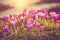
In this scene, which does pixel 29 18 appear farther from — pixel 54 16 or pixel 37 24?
pixel 54 16

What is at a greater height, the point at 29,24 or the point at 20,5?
the point at 20,5

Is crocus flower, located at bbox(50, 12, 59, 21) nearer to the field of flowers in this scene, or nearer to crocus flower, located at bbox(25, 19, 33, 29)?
the field of flowers

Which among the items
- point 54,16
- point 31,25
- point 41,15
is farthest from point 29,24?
point 54,16

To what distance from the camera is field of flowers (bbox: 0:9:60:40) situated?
54.7 inches

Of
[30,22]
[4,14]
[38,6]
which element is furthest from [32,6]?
[4,14]

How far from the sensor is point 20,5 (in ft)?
4.80

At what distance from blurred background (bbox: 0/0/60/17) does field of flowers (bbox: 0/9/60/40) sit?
40mm

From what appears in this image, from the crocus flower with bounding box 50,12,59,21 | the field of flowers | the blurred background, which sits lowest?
the field of flowers

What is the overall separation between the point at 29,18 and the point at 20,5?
162 mm

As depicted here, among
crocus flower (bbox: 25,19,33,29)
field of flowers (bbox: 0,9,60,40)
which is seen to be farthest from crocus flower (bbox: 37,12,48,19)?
crocus flower (bbox: 25,19,33,29)

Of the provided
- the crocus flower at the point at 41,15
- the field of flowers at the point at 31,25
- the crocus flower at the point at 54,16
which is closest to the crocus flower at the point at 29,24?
the field of flowers at the point at 31,25

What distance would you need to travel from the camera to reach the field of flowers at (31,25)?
1.39 meters

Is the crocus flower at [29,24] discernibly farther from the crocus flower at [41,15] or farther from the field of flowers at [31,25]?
the crocus flower at [41,15]

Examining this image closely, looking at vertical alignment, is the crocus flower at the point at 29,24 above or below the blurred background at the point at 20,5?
below
